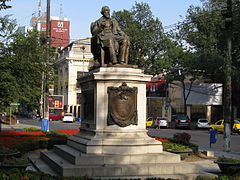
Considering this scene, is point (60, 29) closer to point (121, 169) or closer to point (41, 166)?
point (41, 166)

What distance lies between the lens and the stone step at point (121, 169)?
1000cm

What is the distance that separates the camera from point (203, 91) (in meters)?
45.6

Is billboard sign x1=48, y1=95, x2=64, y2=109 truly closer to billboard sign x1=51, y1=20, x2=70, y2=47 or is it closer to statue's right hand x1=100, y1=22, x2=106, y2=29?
statue's right hand x1=100, y1=22, x2=106, y2=29

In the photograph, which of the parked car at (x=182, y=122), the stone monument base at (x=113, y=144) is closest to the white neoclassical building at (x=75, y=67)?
the parked car at (x=182, y=122)

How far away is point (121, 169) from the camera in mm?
10203

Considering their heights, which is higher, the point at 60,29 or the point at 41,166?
the point at 60,29

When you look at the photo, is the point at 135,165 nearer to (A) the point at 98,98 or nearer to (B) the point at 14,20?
(A) the point at 98,98

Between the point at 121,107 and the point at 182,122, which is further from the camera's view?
the point at 182,122

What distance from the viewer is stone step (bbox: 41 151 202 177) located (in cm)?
1000

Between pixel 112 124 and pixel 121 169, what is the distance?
1807 millimetres

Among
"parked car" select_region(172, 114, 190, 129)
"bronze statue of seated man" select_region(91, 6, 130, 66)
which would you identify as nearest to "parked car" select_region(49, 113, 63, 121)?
"parked car" select_region(172, 114, 190, 129)

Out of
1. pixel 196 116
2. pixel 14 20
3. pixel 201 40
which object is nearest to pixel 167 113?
pixel 196 116

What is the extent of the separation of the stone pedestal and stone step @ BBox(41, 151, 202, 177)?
756 millimetres

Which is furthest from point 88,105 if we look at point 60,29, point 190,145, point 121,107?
point 60,29
